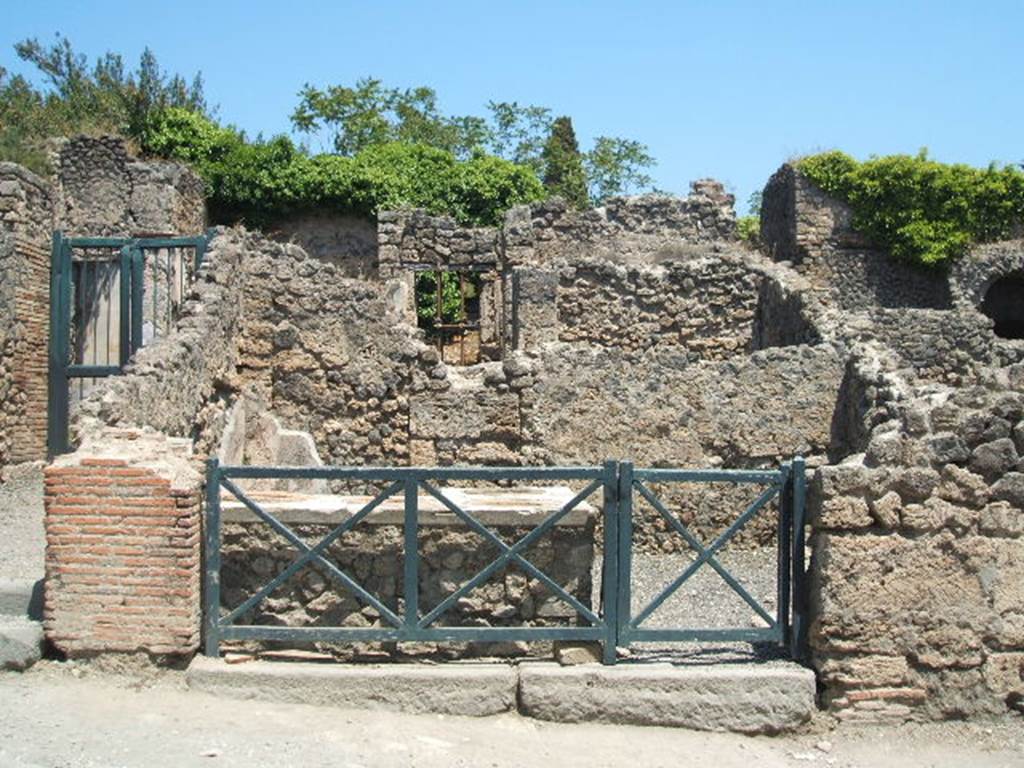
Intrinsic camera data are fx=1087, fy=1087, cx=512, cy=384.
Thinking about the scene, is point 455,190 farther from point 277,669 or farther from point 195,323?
point 277,669

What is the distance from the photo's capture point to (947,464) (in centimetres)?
604

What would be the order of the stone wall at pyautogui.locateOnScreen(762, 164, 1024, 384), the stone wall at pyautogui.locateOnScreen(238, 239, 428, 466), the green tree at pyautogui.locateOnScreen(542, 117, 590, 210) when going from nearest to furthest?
the stone wall at pyautogui.locateOnScreen(238, 239, 428, 466) < the stone wall at pyautogui.locateOnScreen(762, 164, 1024, 384) < the green tree at pyautogui.locateOnScreen(542, 117, 590, 210)

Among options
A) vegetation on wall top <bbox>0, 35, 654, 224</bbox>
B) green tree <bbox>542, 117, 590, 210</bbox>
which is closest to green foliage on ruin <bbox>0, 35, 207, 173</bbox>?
vegetation on wall top <bbox>0, 35, 654, 224</bbox>

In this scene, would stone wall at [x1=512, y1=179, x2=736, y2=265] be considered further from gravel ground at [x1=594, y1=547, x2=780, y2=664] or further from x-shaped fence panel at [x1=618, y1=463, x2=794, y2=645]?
x-shaped fence panel at [x1=618, y1=463, x2=794, y2=645]

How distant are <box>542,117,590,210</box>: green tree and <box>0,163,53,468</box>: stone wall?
73.9 ft

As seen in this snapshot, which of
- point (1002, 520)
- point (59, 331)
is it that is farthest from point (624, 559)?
point (59, 331)

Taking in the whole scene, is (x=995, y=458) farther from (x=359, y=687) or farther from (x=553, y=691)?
(x=359, y=687)

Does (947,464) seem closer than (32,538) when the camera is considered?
Yes

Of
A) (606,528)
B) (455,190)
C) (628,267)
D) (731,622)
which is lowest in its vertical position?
(731,622)

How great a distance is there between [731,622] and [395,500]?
269 cm

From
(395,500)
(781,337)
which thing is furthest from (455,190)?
(395,500)

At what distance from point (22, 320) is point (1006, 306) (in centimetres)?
2123

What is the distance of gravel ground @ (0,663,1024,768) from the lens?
5.12 m

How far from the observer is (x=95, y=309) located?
522 inches
